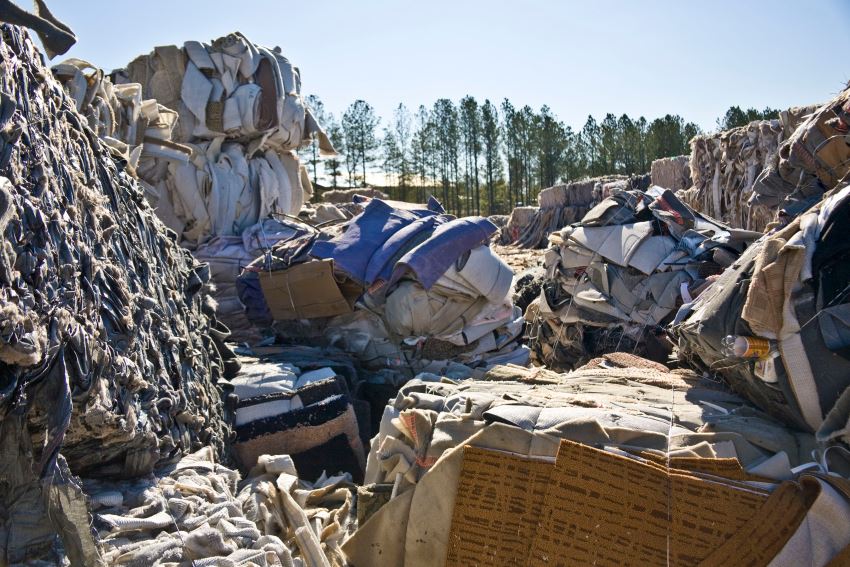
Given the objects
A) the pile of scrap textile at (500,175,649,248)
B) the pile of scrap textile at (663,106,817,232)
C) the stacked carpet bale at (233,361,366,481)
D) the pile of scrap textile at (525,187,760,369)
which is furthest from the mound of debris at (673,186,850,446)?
the pile of scrap textile at (500,175,649,248)

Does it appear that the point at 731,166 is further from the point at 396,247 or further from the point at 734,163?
the point at 396,247

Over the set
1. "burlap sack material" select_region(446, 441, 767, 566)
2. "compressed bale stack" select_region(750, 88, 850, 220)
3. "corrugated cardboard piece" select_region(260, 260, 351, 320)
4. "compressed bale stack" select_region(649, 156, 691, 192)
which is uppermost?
"compressed bale stack" select_region(649, 156, 691, 192)

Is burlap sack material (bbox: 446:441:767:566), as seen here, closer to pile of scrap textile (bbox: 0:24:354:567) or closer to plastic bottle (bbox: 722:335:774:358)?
plastic bottle (bbox: 722:335:774:358)

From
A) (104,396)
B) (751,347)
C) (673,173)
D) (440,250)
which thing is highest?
(673,173)

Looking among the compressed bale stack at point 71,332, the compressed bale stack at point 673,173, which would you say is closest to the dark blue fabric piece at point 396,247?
the compressed bale stack at point 71,332

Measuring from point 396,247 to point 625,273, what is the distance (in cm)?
147

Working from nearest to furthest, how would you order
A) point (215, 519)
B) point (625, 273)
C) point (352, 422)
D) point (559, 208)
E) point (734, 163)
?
point (215, 519)
point (352, 422)
point (625, 273)
point (734, 163)
point (559, 208)

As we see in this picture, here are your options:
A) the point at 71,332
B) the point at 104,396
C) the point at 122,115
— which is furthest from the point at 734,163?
the point at 71,332

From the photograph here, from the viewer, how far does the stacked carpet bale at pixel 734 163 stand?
8.00 m

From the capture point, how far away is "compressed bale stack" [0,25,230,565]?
2.04 meters

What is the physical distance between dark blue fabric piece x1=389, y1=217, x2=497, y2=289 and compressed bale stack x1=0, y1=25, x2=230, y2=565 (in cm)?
170

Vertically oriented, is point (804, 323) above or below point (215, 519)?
above

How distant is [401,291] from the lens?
4805 millimetres

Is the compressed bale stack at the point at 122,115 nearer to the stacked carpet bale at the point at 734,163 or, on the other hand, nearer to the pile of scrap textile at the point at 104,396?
the pile of scrap textile at the point at 104,396
